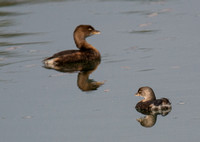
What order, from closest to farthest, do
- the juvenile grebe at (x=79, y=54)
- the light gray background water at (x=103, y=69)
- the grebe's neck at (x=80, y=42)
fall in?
1. the light gray background water at (x=103, y=69)
2. the juvenile grebe at (x=79, y=54)
3. the grebe's neck at (x=80, y=42)

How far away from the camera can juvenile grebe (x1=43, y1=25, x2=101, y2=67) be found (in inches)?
609

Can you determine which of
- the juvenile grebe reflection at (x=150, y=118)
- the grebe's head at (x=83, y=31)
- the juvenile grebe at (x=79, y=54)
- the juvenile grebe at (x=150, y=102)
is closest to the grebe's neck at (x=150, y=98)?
the juvenile grebe at (x=150, y=102)

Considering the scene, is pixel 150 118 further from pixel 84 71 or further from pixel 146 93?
pixel 84 71

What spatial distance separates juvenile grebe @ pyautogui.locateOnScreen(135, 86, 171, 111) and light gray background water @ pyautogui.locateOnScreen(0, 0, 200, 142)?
6.3 inches

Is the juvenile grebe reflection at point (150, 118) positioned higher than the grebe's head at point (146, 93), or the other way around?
the grebe's head at point (146, 93)

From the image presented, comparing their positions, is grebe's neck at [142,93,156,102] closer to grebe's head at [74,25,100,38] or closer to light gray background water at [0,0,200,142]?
light gray background water at [0,0,200,142]

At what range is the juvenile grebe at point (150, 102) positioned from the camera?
1103 centimetres

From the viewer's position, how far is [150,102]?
1126 centimetres

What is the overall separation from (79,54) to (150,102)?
500 cm

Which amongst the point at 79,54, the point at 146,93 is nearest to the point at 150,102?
the point at 146,93

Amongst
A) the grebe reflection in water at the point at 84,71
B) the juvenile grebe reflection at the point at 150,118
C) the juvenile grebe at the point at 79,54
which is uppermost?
the juvenile grebe at the point at 79,54

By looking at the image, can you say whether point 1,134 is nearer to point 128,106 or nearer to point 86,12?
point 128,106

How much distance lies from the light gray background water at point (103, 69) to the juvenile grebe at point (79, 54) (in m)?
0.27

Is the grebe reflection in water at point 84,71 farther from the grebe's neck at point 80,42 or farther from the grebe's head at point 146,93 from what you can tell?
the grebe's head at point 146,93
